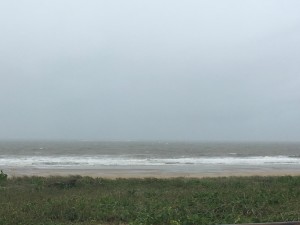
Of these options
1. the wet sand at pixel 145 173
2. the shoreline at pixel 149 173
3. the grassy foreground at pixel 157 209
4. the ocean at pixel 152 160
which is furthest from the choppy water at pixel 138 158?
the grassy foreground at pixel 157 209

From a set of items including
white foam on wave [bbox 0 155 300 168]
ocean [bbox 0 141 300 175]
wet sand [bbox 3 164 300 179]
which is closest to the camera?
wet sand [bbox 3 164 300 179]

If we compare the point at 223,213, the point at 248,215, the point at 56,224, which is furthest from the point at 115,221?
the point at 248,215

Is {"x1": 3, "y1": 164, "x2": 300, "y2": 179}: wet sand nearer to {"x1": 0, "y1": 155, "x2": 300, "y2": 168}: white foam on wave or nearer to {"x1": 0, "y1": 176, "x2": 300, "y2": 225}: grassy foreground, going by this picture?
{"x1": 0, "y1": 155, "x2": 300, "y2": 168}: white foam on wave

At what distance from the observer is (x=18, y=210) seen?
9.45m

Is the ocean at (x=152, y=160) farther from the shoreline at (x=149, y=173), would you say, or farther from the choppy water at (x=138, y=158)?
the shoreline at (x=149, y=173)

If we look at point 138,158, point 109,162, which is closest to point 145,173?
point 109,162

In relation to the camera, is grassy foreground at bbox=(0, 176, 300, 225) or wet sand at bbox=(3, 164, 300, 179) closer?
grassy foreground at bbox=(0, 176, 300, 225)

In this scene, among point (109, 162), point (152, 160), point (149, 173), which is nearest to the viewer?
point (149, 173)

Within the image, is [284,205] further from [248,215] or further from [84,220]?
[84,220]

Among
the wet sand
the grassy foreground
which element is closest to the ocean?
the wet sand

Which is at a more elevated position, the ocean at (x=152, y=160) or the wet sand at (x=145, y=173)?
the ocean at (x=152, y=160)

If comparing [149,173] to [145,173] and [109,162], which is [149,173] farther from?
[109,162]

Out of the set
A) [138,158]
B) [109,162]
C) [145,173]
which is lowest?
[145,173]

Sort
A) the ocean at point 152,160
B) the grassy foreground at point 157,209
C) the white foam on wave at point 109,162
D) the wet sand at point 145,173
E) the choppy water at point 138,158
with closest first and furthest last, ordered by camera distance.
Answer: the grassy foreground at point 157,209, the wet sand at point 145,173, the ocean at point 152,160, the white foam on wave at point 109,162, the choppy water at point 138,158
